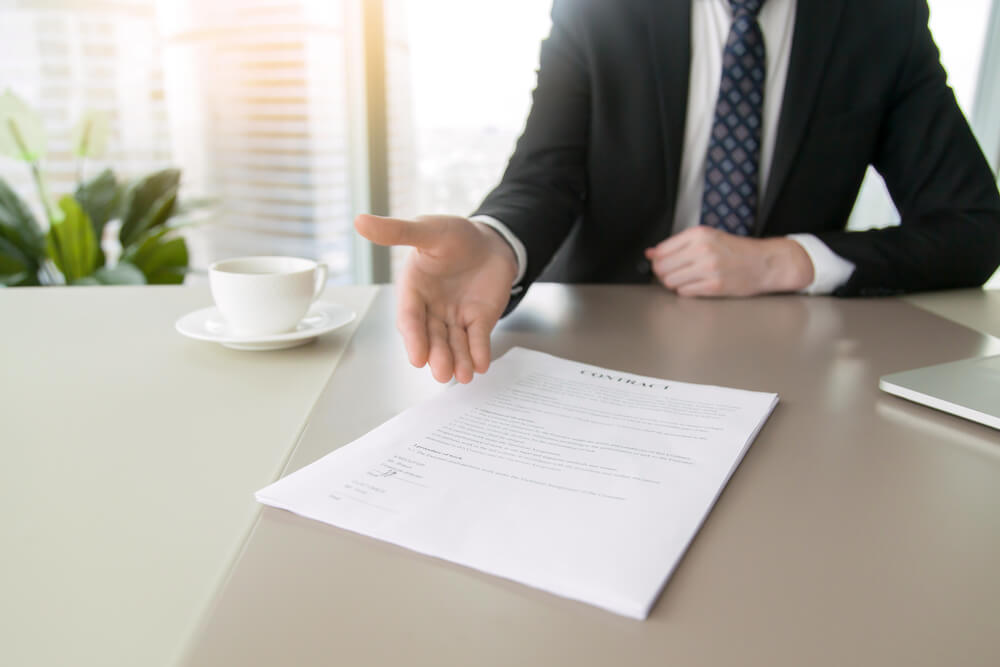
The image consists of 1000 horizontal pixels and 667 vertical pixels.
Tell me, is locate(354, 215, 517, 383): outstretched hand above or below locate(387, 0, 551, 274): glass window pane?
below

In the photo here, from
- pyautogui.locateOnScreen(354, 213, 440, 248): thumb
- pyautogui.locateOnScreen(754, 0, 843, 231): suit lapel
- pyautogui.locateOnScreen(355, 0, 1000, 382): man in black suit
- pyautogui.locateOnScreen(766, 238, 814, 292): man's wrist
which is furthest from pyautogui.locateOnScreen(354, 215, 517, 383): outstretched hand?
pyautogui.locateOnScreen(754, 0, 843, 231): suit lapel

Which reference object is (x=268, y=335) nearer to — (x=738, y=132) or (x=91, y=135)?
(x=738, y=132)

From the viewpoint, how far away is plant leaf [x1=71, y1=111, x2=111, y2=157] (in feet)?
6.33

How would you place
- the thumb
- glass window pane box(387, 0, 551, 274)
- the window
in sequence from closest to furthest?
1. the thumb
2. glass window pane box(387, 0, 551, 274)
3. the window

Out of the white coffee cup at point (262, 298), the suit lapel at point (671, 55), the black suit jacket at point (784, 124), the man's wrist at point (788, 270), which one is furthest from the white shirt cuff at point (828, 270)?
the white coffee cup at point (262, 298)

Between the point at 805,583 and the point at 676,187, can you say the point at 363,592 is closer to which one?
the point at 805,583

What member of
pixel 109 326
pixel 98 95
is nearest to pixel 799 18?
pixel 109 326

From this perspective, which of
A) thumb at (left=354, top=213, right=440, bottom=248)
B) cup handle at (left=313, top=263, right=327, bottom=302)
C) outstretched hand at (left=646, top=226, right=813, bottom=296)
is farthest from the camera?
outstretched hand at (left=646, top=226, right=813, bottom=296)

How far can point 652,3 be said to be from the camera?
1155 millimetres

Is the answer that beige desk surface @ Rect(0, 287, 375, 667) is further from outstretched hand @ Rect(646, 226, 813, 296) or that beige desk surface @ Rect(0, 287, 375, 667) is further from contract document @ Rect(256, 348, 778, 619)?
outstretched hand @ Rect(646, 226, 813, 296)

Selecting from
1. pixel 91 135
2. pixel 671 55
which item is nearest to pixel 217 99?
pixel 91 135

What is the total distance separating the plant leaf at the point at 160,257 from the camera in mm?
1933

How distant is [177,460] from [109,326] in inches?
15.4

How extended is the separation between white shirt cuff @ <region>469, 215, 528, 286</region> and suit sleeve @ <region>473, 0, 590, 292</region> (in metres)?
0.17
